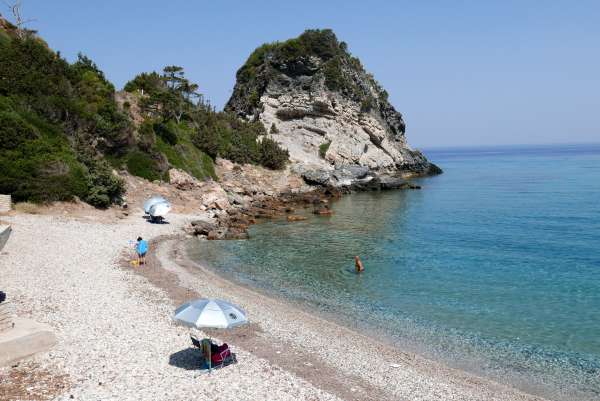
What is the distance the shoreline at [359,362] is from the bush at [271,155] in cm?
4487

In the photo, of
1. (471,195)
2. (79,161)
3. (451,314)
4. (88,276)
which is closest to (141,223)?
(79,161)

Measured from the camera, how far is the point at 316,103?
270 ft

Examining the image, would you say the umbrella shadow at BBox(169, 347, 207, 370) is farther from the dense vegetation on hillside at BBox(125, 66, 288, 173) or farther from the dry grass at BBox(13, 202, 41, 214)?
the dense vegetation on hillside at BBox(125, 66, 288, 173)

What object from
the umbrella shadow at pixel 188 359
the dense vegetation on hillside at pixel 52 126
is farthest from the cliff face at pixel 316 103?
the umbrella shadow at pixel 188 359

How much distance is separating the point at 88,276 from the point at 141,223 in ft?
48.2

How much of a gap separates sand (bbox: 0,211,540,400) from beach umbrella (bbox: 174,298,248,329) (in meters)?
1.60

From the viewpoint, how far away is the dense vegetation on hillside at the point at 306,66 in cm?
8496

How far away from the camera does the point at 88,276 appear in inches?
851

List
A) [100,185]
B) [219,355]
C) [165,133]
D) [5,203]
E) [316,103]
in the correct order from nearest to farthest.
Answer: [219,355] → [5,203] → [100,185] → [165,133] → [316,103]

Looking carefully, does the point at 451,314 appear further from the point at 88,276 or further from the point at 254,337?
the point at 88,276

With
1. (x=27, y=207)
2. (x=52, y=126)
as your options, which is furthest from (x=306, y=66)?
(x=27, y=207)

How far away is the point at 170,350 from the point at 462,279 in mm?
17160

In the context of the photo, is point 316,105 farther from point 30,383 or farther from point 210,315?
point 30,383

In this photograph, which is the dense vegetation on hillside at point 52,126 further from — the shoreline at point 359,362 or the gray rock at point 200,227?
the shoreline at point 359,362
